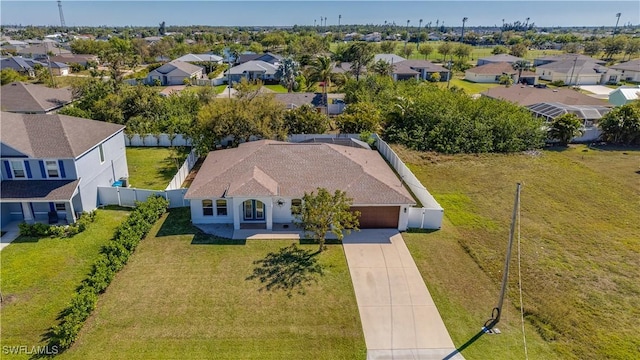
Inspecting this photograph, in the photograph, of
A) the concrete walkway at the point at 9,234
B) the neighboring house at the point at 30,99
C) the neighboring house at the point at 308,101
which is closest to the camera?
the concrete walkway at the point at 9,234

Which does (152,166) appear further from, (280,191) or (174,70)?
(174,70)

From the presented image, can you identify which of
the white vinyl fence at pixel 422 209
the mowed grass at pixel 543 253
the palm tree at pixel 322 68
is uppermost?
the palm tree at pixel 322 68

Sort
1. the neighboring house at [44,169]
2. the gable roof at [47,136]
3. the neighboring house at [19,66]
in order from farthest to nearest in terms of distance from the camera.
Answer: the neighboring house at [19,66] < the gable roof at [47,136] < the neighboring house at [44,169]

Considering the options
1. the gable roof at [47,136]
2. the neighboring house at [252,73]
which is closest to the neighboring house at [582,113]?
the gable roof at [47,136]

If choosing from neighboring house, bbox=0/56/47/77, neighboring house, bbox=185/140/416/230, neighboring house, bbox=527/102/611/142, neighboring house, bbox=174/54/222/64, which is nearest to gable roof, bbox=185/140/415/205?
neighboring house, bbox=185/140/416/230

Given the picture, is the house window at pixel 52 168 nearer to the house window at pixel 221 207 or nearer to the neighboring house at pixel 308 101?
the house window at pixel 221 207

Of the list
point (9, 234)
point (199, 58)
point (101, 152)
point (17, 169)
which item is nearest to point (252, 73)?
point (199, 58)

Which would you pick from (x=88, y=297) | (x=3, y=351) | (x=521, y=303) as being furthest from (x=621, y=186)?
(x=3, y=351)
